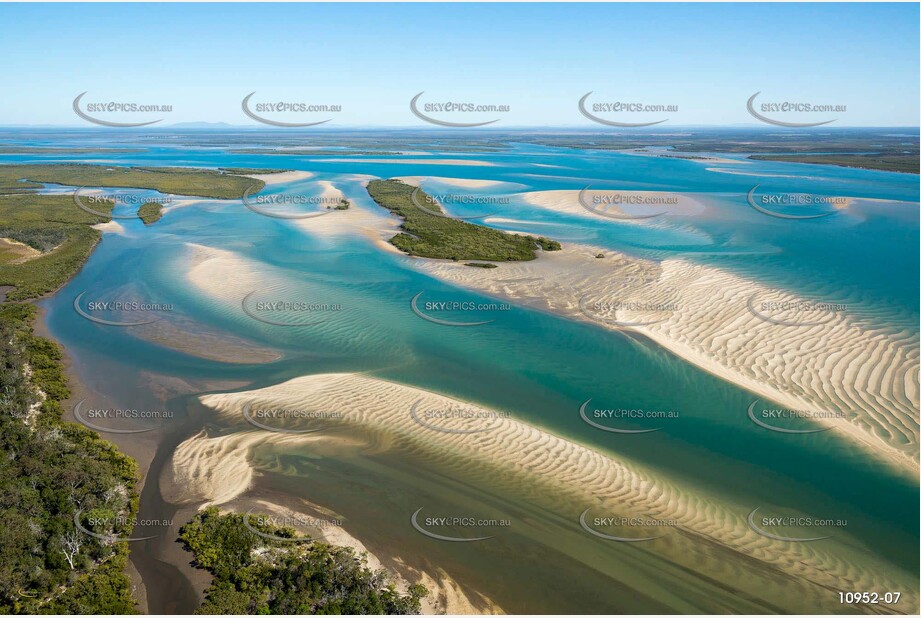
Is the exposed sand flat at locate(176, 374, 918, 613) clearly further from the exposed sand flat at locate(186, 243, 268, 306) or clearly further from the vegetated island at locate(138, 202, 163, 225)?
A: the vegetated island at locate(138, 202, 163, 225)

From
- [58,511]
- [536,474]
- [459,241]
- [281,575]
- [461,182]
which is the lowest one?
[281,575]

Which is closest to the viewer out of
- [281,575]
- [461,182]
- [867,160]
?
[281,575]

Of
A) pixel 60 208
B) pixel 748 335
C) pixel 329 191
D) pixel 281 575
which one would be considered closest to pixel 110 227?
pixel 60 208

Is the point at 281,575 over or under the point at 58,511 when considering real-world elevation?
under

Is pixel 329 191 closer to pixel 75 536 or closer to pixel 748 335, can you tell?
pixel 748 335

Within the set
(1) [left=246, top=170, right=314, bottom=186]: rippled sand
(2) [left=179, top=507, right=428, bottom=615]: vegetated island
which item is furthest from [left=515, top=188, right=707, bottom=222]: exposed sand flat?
(2) [left=179, top=507, right=428, bottom=615]: vegetated island

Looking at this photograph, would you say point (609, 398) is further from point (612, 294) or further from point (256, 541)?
point (256, 541)

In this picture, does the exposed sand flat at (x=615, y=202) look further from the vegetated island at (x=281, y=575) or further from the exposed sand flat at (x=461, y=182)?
the vegetated island at (x=281, y=575)
